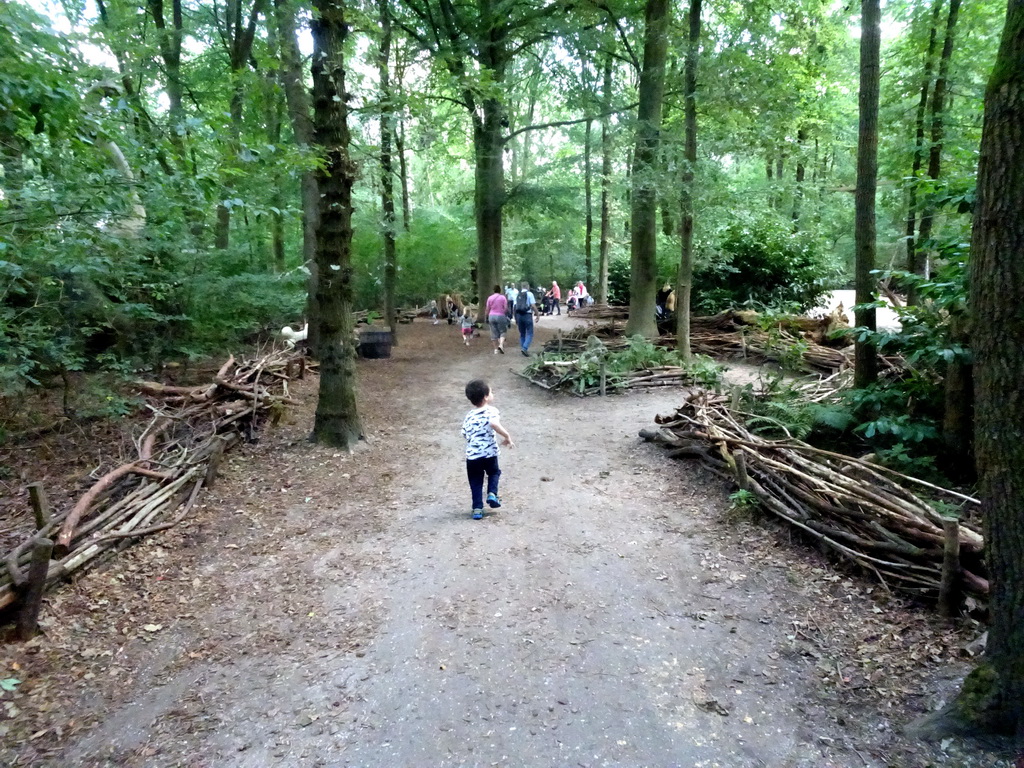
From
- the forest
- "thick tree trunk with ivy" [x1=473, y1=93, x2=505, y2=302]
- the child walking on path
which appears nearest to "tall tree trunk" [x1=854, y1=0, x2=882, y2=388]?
the forest

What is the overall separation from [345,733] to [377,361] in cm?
1247

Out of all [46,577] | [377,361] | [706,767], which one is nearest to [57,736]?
[46,577]

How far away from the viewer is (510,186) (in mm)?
19422

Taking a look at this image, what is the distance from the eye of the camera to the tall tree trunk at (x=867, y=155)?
6625 mm

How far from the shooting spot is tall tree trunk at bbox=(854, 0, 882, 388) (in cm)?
662

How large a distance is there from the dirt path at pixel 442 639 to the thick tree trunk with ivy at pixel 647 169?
7.00 m

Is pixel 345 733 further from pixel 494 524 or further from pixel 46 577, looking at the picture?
pixel 494 524

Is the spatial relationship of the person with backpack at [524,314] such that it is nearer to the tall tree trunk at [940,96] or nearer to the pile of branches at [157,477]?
the pile of branches at [157,477]

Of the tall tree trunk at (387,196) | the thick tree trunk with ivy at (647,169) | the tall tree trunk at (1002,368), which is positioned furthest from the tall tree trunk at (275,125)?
the thick tree trunk with ivy at (647,169)

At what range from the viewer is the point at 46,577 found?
3900 mm

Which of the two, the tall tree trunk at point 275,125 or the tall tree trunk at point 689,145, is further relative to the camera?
the tall tree trunk at point 689,145

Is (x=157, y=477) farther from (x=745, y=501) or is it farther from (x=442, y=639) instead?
(x=745, y=501)

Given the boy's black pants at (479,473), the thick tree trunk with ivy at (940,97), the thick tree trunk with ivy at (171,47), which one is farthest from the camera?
the thick tree trunk with ivy at (171,47)

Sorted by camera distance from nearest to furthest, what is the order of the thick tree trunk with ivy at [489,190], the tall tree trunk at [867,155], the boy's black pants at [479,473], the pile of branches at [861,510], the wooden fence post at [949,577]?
the wooden fence post at [949,577], the pile of branches at [861,510], the boy's black pants at [479,473], the tall tree trunk at [867,155], the thick tree trunk with ivy at [489,190]
